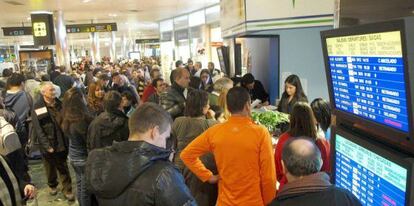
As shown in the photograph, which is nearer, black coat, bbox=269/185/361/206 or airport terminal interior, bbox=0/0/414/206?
airport terminal interior, bbox=0/0/414/206

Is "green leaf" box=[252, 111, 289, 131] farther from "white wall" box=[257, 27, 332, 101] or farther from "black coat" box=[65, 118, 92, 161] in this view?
→ "black coat" box=[65, 118, 92, 161]

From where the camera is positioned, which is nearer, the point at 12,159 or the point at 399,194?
the point at 399,194

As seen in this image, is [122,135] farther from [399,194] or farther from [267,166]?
[399,194]

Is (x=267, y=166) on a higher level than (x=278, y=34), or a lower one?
lower

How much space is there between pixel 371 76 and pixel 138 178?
3.82ft

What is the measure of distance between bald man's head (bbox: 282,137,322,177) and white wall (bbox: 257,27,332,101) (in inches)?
143

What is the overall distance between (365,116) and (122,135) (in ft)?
9.43

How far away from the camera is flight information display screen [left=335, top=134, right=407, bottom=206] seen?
1.49 m

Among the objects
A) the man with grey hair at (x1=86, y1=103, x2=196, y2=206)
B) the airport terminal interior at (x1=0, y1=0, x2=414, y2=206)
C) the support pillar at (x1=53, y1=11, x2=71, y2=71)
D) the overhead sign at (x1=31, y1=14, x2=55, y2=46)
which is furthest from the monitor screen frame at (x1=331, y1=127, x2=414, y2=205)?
the support pillar at (x1=53, y1=11, x2=71, y2=71)

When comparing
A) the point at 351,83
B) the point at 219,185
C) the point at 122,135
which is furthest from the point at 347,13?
the point at 122,135

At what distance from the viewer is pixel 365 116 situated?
170 centimetres

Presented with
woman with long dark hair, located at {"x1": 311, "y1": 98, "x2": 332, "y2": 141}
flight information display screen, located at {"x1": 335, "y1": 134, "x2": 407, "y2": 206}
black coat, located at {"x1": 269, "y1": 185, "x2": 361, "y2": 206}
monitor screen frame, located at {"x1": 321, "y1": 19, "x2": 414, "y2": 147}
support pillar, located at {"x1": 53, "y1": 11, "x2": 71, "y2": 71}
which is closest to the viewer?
monitor screen frame, located at {"x1": 321, "y1": 19, "x2": 414, "y2": 147}

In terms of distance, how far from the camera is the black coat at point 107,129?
408 cm

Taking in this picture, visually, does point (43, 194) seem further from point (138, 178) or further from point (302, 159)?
point (302, 159)
